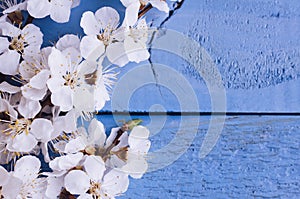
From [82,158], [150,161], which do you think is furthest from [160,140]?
[82,158]

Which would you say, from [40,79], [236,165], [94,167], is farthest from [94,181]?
[236,165]

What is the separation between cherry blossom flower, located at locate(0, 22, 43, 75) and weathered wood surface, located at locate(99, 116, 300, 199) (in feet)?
0.76

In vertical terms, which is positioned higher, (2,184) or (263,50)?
(263,50)

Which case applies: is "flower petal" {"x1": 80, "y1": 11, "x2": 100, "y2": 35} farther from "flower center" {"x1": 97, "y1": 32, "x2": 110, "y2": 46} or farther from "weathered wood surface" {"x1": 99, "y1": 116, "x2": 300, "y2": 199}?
"weathered wood surface" {"x1": 99, "y1": 116, "x2": 300, "y2": 199}

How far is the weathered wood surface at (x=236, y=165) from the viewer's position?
2.31 ft

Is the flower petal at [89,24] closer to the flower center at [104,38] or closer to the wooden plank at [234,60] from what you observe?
the flower center at [104,38]

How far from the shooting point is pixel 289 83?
73cm

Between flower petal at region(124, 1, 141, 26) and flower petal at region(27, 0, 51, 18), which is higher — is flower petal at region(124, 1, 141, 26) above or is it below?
above

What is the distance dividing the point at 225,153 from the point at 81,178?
25cm

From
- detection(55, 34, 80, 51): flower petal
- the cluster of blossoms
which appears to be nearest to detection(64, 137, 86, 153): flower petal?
the cluster of blossoms

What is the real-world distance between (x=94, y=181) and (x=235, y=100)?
0.84ft

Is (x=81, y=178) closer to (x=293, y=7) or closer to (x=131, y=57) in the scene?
(x=131, y=57)

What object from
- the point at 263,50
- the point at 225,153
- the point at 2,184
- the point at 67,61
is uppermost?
the point at 263,50

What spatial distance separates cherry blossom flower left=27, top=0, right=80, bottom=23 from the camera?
53 centimetres
